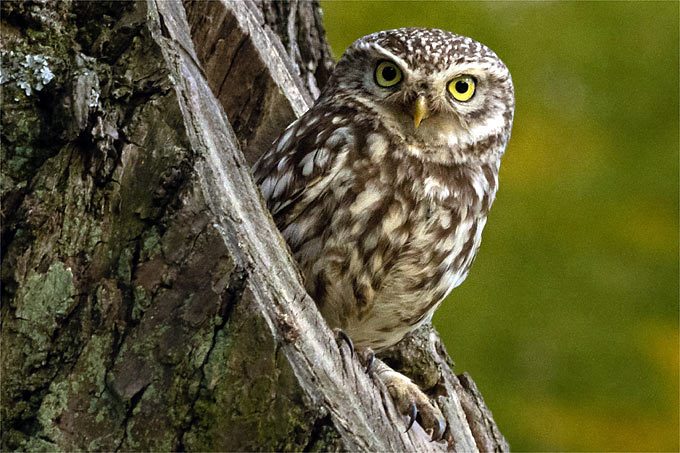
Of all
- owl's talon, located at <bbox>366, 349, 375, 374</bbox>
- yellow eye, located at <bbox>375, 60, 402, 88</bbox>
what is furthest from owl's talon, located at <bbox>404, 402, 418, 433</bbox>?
yellow eye, located at <bbox>375, 60, 402, 88</bbox>

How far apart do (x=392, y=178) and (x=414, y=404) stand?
510mm

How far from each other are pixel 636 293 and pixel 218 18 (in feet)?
8.14

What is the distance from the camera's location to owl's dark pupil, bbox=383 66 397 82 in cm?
193

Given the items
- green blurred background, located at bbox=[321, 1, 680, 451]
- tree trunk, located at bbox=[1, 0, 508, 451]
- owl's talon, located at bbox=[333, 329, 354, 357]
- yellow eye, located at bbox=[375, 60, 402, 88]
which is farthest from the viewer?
green blurred background, located at bbox=[321, 1, 680, 451]

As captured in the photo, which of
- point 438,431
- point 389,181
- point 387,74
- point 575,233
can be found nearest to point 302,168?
point 389,181

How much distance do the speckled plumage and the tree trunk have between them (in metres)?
0.35

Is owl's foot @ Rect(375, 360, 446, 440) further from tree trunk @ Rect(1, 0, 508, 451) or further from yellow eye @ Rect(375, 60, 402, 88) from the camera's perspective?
yellow eye @ Rect(375, 60, 402, 88)

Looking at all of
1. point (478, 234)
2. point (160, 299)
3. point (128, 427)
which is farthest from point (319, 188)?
point (128, 427)

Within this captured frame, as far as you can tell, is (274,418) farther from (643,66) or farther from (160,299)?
(643,66)

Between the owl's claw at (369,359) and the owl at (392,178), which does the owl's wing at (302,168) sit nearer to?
the owl at (392,178)

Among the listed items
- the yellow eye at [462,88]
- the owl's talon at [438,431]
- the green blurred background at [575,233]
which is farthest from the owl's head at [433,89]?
the green blurred background at [575,233]

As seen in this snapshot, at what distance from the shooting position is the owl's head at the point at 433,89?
1872mm

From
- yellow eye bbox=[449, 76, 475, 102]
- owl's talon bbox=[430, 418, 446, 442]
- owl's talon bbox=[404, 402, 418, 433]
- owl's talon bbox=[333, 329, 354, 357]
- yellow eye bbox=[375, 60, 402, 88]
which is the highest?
yellow eye bbox=[375, 60, 402, 88]

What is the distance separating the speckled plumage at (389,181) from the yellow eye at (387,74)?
0.02 m
